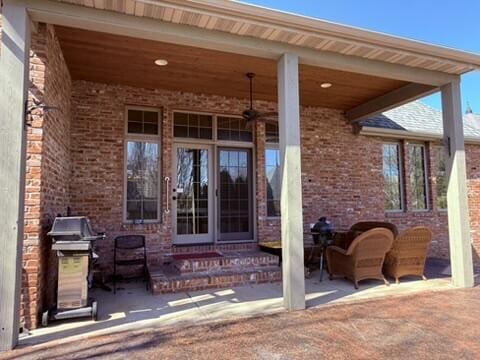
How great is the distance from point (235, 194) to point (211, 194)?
0.49m

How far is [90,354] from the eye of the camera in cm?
279

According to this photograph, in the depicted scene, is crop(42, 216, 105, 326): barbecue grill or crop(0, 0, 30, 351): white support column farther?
crop(42, 216, 105, 326): barbecue grill

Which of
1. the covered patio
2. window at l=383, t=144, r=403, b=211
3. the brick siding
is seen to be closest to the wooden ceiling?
the covered patio

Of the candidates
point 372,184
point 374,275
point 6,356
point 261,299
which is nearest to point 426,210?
point 372,184

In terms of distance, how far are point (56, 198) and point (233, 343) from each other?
2889 mm

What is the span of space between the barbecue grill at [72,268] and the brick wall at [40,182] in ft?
0.56

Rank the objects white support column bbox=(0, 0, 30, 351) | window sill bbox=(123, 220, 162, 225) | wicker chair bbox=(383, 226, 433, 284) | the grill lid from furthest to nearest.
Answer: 1. window sill bbox=(123, 220, 162, 225)
2. wicker chair bbox=(383, 226, 433, 284)
3. the grill lid
4. white support column bbox=(0, 0, 30, 351)

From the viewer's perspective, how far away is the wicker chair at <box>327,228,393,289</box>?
15.9 ft

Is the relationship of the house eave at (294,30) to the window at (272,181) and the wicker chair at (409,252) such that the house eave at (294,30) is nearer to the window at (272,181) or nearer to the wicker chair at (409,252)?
the wicker chair at (409,252)

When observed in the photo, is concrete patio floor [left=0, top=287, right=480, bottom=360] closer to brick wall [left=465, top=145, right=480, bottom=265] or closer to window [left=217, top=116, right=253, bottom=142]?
window [left=217, top=116, right=253, bottom=142]

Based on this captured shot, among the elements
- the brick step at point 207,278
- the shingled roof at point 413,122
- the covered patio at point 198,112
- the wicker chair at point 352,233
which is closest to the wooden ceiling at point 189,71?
the covered patio at point 198,112

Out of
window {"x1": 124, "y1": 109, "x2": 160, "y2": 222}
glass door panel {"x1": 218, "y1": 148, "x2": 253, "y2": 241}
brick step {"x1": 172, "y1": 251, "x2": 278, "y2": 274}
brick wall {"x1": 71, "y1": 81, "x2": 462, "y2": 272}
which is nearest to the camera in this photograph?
brick step {"x1": 172, "y1": 251, "x2": 278, "y2": 274}

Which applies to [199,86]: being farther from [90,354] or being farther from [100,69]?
[90,354]

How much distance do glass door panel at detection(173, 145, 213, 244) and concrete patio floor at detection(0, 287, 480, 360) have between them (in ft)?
8.42
